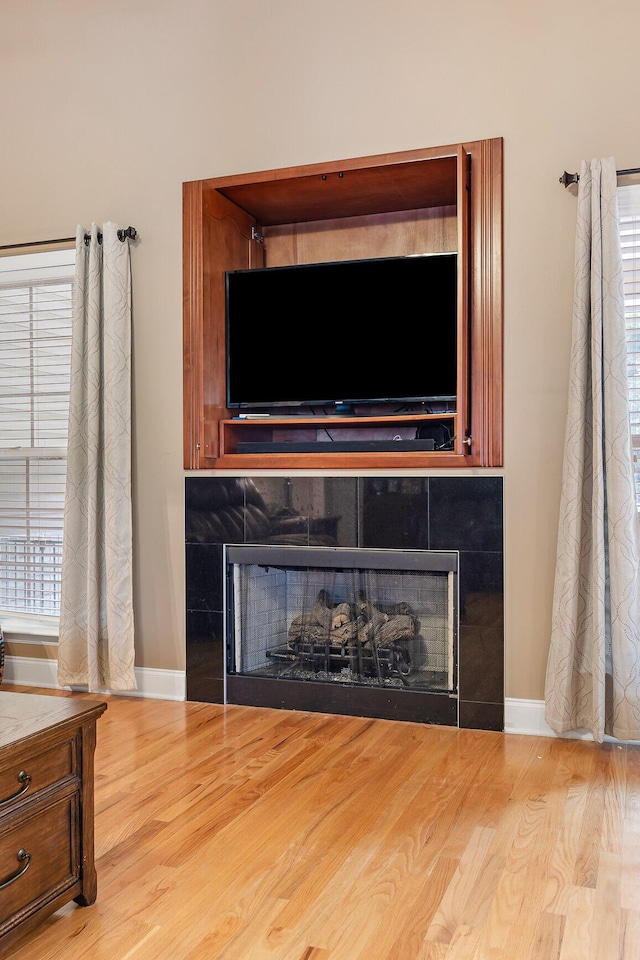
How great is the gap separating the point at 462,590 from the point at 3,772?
6.75 feet

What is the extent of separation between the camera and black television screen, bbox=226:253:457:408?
3408mm

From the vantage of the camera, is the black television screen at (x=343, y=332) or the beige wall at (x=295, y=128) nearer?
the beige wall at (x=295, y=128)

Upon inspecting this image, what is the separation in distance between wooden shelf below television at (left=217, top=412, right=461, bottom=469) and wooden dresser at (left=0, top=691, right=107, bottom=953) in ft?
5.69

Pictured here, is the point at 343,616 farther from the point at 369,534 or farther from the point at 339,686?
the point at 369,534

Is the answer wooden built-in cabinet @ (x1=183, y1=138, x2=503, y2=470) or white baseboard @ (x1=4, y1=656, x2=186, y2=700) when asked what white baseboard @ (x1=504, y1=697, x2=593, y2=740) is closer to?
wooden built-in cabinet @ (x1=183, y1=138, x2=503, y2=470)

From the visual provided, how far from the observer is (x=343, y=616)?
359 cm

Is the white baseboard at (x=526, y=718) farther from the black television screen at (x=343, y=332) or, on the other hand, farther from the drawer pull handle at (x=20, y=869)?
the drawer pull handle at (x=20, y=869)

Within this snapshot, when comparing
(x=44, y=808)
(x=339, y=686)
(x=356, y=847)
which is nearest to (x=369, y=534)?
(x=339, y=686)

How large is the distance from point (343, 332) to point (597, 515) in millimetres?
1326

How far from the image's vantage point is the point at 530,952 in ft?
5.69

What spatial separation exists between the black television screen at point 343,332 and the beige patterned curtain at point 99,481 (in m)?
0.52

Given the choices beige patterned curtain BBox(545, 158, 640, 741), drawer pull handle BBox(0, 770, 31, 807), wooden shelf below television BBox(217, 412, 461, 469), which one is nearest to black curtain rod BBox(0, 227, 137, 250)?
wooden shelf below television BBox(217, 412, 461, 469)

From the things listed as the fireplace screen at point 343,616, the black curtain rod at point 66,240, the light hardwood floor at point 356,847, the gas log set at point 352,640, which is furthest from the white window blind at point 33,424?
the gas log set at point 352,640

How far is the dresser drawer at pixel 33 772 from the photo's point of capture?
1.69 metres
